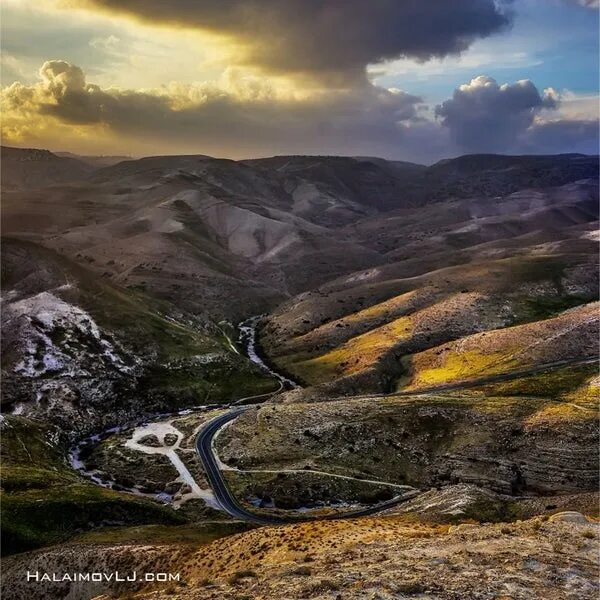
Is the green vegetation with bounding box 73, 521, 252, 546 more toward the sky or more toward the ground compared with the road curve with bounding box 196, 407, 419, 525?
more toward the sky

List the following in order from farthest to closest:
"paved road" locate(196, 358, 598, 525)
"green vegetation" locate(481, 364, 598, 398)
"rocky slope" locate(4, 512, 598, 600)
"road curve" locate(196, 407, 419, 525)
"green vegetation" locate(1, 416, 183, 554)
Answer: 1. "green vegetation" locate(481, 364, 598, 398)
2. "paved road" locate(196, 358, 598, 525)
3. "road curve" locate(196, 407, 419, 525)
4. "green vegetation" locate(1, 416, 183, 554)
5. "rocky slope" locate(4, 512, 598, 600)

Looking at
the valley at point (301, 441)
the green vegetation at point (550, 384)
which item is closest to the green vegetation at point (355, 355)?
the valley at point (301, 441)

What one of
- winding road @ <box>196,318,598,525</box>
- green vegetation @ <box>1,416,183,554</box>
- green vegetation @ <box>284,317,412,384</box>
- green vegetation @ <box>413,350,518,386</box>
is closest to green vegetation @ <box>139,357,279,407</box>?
winding road @ <box>196,318,598,525</box>

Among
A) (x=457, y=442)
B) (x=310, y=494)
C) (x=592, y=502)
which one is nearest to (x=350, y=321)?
(x=457, y=442)

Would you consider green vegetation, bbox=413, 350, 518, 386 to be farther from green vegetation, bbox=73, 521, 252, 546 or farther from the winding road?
green vegetation, bbox=73, 521, 252, 546

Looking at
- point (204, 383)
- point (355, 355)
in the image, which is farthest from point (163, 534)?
point (355, 355)

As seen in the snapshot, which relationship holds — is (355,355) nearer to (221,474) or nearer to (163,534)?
(221,474)

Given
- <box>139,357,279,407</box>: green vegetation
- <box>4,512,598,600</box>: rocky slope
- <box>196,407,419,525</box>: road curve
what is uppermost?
<box>4,512,598,600</box>: rocky slope

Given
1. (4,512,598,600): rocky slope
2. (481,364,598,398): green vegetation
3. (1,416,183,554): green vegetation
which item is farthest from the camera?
(481,364,598,398): green vegetation
